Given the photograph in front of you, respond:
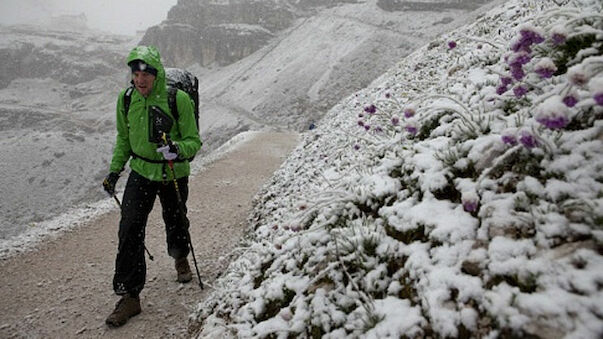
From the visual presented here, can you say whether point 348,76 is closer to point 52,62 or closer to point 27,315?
point 27,315

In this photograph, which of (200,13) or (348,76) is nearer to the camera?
(348,76)

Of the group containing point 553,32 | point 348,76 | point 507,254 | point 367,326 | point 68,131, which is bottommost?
point 68,131

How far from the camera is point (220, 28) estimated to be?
328ft

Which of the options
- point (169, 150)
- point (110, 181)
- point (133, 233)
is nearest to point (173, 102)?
point (169, 150)

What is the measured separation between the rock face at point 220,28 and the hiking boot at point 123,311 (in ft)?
304

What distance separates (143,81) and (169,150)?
3.64 feet

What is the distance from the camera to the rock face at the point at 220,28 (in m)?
93.9

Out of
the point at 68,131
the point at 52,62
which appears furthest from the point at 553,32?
the point at 52,62

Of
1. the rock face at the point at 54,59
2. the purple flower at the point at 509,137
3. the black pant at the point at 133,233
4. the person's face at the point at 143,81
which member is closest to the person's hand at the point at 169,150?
the black pant at the point at 133,233

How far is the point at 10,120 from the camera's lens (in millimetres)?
83125

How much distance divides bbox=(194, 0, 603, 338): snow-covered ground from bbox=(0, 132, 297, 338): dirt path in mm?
2718

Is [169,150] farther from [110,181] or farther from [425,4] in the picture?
[425,4]

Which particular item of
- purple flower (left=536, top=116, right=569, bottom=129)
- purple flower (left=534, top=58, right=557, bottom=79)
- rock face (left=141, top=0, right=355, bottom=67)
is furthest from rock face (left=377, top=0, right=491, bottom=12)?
purple flower (left=536, top=116, right=569, bottom=129)

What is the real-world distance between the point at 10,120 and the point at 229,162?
310 feet
